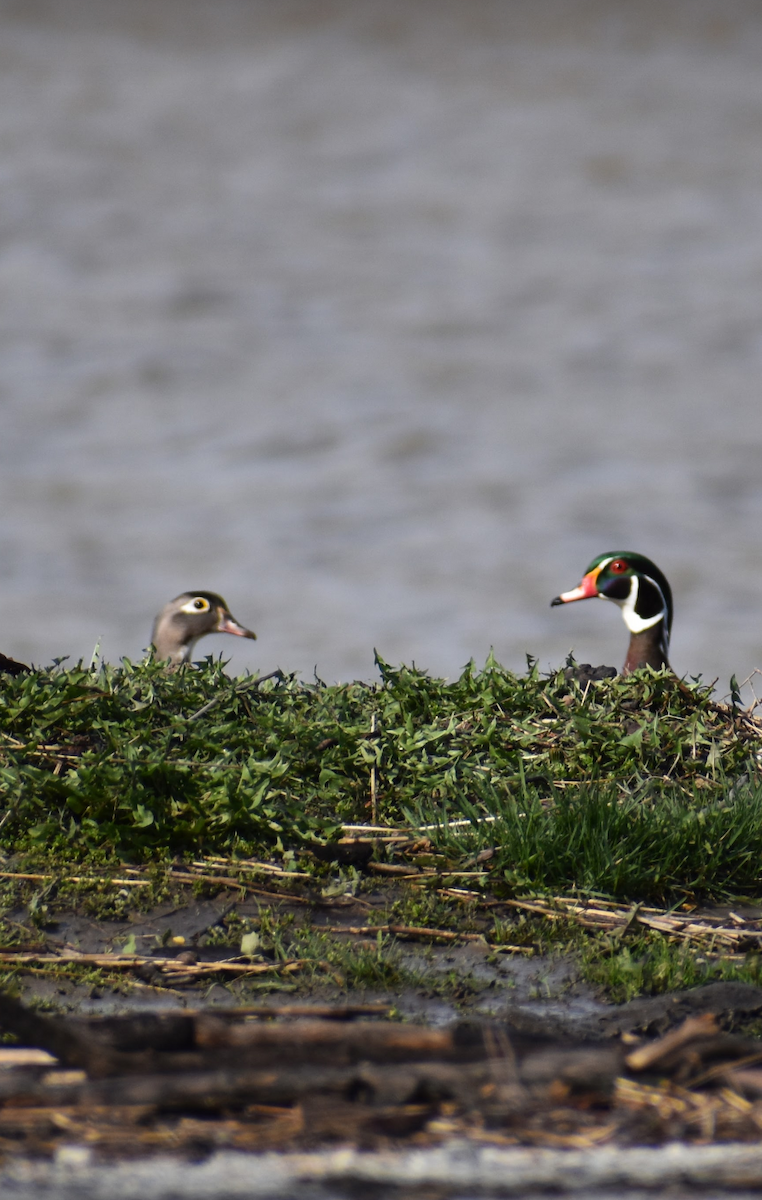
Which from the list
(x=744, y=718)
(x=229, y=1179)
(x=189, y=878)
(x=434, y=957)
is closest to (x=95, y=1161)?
(x=229, y=1179)

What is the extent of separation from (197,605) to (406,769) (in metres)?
3.74

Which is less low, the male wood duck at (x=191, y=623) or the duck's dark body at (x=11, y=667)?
the male wood duck at (x=191, y=623)

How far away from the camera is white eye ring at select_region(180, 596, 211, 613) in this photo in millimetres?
9633

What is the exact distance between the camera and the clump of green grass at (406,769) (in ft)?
18.2

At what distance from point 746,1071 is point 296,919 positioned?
7.33 feet

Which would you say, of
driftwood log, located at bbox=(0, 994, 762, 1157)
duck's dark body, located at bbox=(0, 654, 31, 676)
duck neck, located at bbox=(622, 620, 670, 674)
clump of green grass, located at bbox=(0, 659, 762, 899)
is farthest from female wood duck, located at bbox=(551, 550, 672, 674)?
driftwood log, located at bbox=(0, 994, 762, 1157)

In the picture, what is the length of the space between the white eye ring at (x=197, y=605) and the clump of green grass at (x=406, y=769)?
8.44 feet

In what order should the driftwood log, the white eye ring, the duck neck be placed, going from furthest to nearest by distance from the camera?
the white eye ring, the duck neck, the driftwood log

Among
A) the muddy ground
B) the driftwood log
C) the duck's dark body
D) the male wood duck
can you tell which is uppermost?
the male wood duck

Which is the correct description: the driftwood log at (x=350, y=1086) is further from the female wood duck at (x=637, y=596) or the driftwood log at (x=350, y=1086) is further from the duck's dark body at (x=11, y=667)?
the female wood duck at (x=637, y=596)

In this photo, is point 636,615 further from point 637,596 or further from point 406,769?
point 406,769

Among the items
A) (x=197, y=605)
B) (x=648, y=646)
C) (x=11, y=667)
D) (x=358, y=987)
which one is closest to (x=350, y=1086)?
(x=358, y=987)

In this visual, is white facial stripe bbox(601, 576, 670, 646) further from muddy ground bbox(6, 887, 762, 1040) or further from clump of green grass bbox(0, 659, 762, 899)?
muddy ground bbox(6, 887, 762, 1040)

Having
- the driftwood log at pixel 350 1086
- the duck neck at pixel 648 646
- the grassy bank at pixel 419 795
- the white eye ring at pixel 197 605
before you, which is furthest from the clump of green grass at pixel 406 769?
the white eye ring at pixel 197 605
